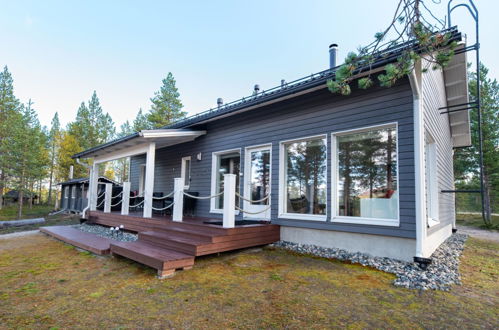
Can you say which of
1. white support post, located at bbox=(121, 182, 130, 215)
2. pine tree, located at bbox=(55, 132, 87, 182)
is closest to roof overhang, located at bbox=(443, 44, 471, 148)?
white support post, located at bbox=(121, 182, 130, 215)

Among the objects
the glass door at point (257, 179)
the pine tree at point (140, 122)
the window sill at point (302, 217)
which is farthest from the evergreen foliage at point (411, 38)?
the pine tree at point (140, 122)

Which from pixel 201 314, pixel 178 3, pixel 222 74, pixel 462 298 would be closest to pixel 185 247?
pixel 201 314

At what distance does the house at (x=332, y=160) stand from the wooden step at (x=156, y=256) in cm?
115

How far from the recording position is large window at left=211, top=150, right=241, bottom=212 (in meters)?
7.83

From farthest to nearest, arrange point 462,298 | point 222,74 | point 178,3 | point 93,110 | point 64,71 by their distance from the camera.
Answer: point 93,110 < point 222,74 < point 64,71 < point 178,3 < point 462,298

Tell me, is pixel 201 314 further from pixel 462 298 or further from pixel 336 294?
pixel 462 298

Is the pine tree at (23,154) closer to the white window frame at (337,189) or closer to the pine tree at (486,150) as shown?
the white window frame at (337,189)

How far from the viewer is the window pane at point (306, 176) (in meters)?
5.74

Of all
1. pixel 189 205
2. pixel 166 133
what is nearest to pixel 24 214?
pixel 189 205

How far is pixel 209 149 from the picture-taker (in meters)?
8.41

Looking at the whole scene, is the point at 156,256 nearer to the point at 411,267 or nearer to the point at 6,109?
the point at 411,267

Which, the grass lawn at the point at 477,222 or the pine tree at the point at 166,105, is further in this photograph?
the pine tree at the point at 166,105

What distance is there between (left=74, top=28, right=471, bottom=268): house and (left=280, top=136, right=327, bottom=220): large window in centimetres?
2

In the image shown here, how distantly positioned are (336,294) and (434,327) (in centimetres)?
103
